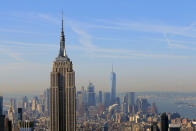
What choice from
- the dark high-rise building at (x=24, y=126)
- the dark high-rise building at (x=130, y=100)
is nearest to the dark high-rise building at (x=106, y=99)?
the dark high-rise building at (x=130, y=100)

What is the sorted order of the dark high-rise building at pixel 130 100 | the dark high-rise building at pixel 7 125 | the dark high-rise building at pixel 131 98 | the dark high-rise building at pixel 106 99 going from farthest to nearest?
the dark high-rise building at pixel 106 99, the dark high-rise building at pixel 130 100, the dark high-rise building at pixel 131 98, the dark high-rise building at pixel 7 125

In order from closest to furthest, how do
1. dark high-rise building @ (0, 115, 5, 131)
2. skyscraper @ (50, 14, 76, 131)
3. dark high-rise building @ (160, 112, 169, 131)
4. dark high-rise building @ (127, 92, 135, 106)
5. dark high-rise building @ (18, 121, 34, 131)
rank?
skyscraper @ (50, 14, 76, 131) → dark high-rise building @ (0, 115, 5, 131) → dark high-rise building @ (18, 121, 34, 131) → dark high-rise building @ (160, 112, 169, 131) → dark high-rise building @ (127, 92, 135, 106)

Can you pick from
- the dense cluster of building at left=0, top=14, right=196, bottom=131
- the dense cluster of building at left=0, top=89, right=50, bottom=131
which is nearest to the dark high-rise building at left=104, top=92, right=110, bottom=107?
the dense cluster of building at left=0, top=14, right=196, bottom=131

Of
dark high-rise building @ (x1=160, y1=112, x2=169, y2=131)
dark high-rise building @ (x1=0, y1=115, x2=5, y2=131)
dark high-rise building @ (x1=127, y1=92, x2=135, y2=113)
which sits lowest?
dark high-rise building @ (x1=160, y1=112, x2=169, y2=131)

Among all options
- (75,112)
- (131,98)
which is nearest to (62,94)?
(75,112)

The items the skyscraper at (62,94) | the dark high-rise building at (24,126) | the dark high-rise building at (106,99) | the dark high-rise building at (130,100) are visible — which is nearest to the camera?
the skyscraper at (62,94)

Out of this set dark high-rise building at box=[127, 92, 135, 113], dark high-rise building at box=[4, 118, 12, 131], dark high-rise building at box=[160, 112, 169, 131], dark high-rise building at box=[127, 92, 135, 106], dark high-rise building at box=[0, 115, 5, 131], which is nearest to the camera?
dark high-rise building at box=[0, 115, 5, 131]

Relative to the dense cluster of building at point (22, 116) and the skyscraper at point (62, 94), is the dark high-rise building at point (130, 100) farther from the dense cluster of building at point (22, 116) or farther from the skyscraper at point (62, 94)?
the skyscraper at point (62, 94)

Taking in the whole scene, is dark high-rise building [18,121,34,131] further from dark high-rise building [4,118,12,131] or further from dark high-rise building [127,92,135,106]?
dark high-rise building [127,92,135,106]

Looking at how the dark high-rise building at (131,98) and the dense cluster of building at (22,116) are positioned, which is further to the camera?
the dark high-rise building at (131,98)
